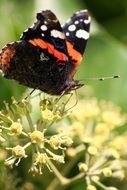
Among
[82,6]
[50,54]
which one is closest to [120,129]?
[50,54]

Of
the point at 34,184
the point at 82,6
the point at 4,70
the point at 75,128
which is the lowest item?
the point at 34,184

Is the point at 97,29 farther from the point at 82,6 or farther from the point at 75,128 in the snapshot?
the point at 75,128

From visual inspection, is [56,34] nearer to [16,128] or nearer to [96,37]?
[16,128]

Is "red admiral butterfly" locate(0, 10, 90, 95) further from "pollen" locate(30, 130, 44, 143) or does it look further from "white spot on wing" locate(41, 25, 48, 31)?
"pollen" locate(30, 130, 44, 143)

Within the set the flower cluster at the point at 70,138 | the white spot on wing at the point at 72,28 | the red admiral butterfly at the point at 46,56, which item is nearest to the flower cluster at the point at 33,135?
the flower cluster at the point at 70,138

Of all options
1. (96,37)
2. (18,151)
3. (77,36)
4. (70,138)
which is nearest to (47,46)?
(77,36)
